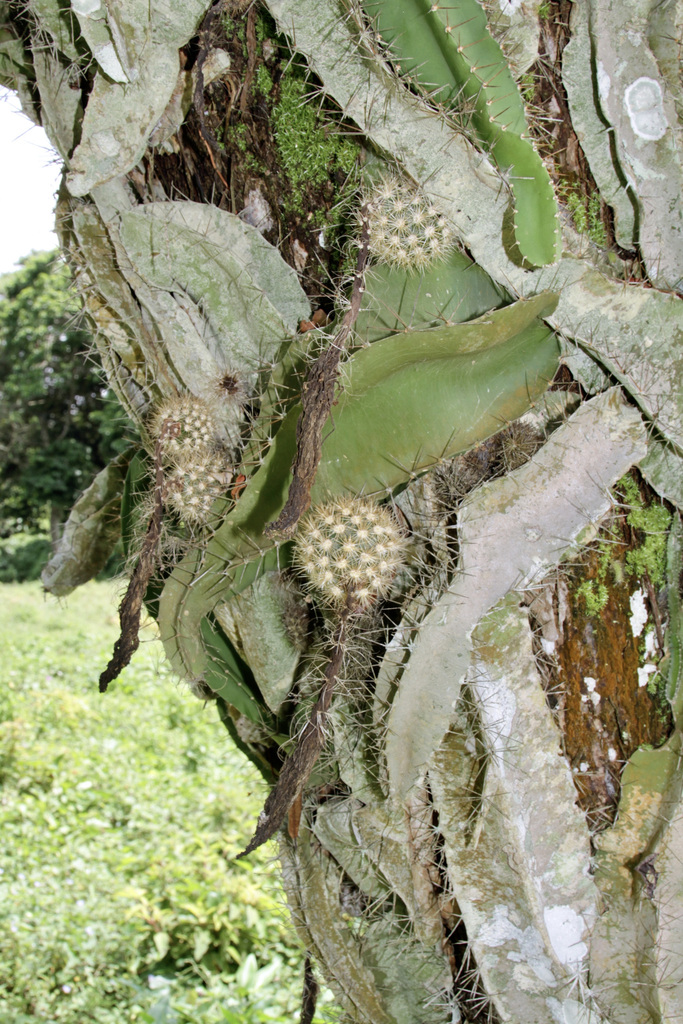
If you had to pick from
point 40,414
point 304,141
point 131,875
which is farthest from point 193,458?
point 40,414

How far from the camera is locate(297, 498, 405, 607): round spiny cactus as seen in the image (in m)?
0.65

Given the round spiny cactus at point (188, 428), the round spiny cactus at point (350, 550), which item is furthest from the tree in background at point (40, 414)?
the round spiny cactus at point (350, 550)

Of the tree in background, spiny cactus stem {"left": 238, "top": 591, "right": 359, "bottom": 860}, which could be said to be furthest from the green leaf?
the tree in background

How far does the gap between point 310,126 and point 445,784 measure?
724 millimetres

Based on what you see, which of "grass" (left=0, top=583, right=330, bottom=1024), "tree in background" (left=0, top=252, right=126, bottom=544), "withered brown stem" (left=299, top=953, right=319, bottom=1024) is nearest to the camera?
"withered brown stem" (left=299, top=953, right=319, bottom=1024)

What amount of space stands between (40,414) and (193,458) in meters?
13.7

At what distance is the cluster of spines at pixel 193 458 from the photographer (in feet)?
2.39

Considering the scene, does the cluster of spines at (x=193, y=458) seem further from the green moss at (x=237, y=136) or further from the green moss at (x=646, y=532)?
the green moss at (x=646, y=532)

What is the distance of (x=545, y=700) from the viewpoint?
2.19 ft

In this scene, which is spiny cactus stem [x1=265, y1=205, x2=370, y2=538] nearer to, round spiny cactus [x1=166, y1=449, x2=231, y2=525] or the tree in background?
round spiny cactus [x1=166, y1=449, x2=231, y2=525]

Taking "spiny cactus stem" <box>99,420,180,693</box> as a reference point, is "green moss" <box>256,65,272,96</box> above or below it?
above

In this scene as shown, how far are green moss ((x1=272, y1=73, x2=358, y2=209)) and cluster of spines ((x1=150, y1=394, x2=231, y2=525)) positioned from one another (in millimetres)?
281

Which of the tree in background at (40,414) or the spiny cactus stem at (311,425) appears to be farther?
the tree in background at (40,414)

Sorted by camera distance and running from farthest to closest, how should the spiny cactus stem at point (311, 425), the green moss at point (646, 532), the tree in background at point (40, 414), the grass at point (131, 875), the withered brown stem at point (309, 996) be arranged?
the tree in background at point (40, 414), the grass at point (131, 875), the withered brown stem at point (309, 996), the green moss at point (646, 532), the spiny cactus stem at point (311, 425)
